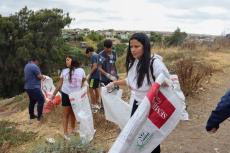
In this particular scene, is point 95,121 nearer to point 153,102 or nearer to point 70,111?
point 70,111

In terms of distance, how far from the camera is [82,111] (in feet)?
8.81

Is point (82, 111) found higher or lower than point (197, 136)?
higher

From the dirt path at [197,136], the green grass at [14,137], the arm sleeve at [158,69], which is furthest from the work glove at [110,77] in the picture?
the green grass at [14,137]

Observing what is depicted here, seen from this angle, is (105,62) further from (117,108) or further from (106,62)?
(117,108)

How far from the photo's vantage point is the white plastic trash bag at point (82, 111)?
8.62ft

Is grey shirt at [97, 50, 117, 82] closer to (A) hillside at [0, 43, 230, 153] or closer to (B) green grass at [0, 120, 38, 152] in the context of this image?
(A) hillside at [0, 43, 230, 153]

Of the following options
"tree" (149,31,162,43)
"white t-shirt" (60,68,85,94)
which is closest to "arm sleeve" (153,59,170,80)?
"white t-shirt" (60,68,85,94)

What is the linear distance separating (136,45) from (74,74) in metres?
1.46

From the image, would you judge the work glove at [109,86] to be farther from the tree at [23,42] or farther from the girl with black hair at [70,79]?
the tree at [23,42]

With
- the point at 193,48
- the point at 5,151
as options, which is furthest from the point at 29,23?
the point at 5,151

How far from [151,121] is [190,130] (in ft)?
6.71

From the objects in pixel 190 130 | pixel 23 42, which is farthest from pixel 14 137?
pixel 23 42

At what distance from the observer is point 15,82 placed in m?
17.9

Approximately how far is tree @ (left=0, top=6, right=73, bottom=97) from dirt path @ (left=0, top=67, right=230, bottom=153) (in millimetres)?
14496
